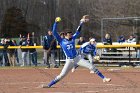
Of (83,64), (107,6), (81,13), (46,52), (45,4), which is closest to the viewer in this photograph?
(83,64)

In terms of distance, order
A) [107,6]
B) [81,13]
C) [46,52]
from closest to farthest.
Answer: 1. [46,52]
2. [107,6]
3. [81,13]

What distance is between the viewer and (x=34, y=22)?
6166cm

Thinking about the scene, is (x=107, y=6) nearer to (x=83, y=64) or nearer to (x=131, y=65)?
(x=131, y=65)

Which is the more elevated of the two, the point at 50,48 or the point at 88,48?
the point at 88,48

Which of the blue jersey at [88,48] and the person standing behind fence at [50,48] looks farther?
the person standing behind fence at [50,48]

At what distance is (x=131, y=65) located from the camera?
28.0 m

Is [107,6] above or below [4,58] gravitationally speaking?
above

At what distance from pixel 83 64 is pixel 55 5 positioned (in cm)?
4433

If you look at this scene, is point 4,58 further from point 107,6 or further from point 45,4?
point 45,4

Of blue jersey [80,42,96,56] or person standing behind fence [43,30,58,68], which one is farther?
person standing behind fence [43,30,58,68]

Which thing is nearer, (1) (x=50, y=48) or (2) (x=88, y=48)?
(2) (x=88, y=48)

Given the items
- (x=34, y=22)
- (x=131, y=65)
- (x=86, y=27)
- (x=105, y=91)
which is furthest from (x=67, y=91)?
(x=34, y=22)

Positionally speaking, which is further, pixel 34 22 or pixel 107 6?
pixel 34 22

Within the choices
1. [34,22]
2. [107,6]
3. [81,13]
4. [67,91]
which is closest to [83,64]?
[67,91]
